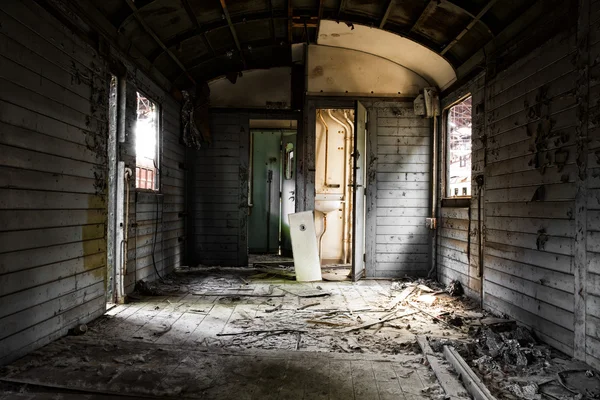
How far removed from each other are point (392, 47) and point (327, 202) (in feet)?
9.44

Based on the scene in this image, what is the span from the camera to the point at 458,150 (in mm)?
5746

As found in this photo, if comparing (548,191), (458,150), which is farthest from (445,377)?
(458,150)

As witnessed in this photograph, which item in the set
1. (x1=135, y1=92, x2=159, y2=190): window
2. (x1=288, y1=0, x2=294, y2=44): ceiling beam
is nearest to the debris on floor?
(x1=135, y1=92, x2=159, y2=190): window

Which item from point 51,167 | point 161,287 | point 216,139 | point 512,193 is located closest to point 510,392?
point 512,193

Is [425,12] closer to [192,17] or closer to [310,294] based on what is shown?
[192,17]

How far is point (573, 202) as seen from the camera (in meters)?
3.04

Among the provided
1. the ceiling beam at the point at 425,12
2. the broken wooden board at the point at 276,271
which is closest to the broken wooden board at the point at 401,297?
the broken wooden board at the point at 276,271

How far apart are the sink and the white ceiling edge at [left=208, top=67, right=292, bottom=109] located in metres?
1.80

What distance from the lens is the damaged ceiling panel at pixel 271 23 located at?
419 cm

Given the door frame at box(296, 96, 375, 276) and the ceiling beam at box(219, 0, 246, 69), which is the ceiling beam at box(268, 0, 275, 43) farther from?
the door frame at box(296, 96, 375, 276)

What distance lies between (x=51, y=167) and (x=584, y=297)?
423 centimetres

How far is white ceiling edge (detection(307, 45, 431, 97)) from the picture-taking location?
20.9 feet

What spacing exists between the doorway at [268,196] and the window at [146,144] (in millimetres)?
3575

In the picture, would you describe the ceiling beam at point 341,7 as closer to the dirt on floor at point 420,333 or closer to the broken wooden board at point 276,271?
the dirt on floor at point 420,333
